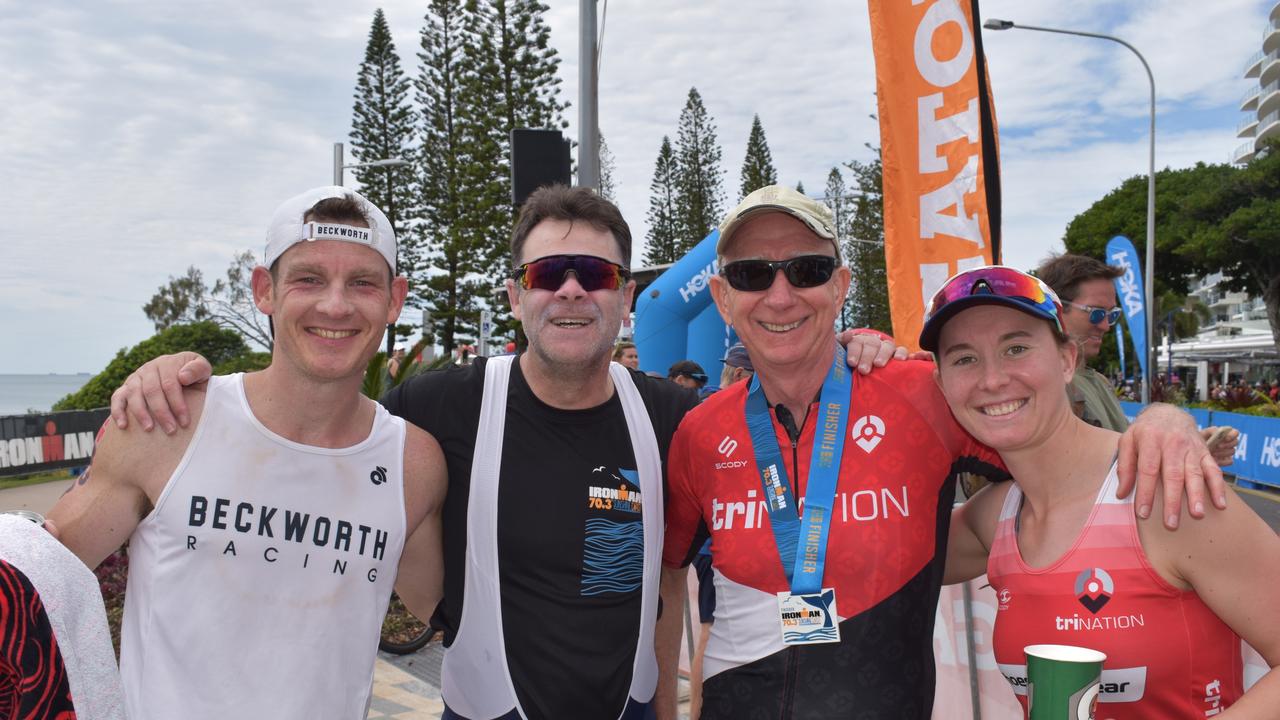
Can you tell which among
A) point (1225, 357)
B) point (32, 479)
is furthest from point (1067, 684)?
point (1225, 357)

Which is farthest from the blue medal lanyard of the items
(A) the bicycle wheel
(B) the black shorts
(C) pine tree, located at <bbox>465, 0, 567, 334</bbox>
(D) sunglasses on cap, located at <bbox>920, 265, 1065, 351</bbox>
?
(C) pine tree, located at <bbox>465, 0, 567, 334</bbox>

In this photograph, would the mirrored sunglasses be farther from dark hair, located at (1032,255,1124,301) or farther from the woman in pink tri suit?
dark hair, located at (1032,255,1124,301)

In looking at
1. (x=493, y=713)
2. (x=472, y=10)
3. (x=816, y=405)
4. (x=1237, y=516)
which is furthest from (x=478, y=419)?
(x=472, y=10)

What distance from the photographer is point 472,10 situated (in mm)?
30672

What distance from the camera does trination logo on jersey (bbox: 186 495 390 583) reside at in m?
2.23

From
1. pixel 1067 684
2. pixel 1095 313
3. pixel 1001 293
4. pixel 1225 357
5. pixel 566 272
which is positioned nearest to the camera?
pixel 1067 684

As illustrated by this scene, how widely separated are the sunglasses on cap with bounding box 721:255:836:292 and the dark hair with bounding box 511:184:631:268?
1.59ft

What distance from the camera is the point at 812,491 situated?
2.33 metres

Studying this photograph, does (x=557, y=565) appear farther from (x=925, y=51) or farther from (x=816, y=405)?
(x=925, y=51)

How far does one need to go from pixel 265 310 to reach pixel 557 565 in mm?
1173

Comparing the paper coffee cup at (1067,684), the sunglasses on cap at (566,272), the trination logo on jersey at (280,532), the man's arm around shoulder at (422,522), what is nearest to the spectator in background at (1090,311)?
the sunglasses on cap at (566,272)

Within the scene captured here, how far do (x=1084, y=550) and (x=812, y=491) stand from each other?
2.22 feet

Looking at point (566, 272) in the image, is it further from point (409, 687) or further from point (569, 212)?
point (409, 687)

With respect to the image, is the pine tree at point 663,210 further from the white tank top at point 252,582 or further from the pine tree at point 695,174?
the white tank top at point 252,582
